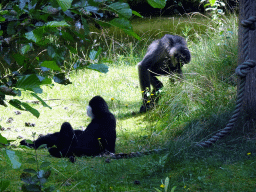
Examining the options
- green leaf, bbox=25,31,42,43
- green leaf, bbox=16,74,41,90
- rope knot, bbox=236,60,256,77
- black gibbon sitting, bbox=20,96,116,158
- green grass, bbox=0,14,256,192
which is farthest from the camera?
black gibbon sitting, bbox=20,96,116,158

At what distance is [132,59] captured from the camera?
9.97m

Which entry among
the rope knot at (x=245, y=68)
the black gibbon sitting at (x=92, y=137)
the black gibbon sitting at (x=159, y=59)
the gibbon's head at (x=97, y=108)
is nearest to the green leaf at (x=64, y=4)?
the rope knot at (x=245, y=68)

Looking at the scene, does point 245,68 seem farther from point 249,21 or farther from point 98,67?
point 98,67

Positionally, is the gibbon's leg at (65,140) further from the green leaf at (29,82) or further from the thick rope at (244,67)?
the green leaf at (29,82)

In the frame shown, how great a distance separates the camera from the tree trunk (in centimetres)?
347

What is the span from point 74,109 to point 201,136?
3.77 m

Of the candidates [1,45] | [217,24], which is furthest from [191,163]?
[217,24]

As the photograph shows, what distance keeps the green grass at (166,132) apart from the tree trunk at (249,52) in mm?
233

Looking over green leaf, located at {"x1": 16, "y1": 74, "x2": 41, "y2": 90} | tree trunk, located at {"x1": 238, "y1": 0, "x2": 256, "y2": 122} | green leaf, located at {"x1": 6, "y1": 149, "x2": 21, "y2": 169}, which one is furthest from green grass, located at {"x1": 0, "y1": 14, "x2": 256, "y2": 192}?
green leaf, located at {"x1": 16, "y1": 74, "x2": 41, "y2": 90}

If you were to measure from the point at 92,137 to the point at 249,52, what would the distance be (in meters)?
2.37

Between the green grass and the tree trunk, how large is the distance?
0.23 meters

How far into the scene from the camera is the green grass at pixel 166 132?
3.01 meters

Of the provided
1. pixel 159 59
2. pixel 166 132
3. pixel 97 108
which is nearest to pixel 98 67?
pixel 97 108

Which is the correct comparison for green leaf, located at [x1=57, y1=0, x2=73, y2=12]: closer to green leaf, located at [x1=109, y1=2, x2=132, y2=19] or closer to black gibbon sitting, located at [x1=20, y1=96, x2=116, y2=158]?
green leaf, located at [x1=109, y1=2, x2=132, y2=19]
